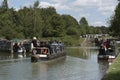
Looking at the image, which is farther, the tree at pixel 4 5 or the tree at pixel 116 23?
the tree at pixel 4 5

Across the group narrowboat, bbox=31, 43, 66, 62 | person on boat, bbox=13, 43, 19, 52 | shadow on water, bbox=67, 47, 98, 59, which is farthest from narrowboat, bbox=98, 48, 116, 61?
person on boat, bbox=13, 43, 19, 52

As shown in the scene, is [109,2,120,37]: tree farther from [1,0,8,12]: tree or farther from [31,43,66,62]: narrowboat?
[31,43,66,62]: narrowboat

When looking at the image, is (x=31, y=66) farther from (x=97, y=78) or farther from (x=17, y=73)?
(x=97, y=78)

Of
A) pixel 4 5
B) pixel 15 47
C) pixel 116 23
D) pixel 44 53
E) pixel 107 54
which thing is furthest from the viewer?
pixel 4 5

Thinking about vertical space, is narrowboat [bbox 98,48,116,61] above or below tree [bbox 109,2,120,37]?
below

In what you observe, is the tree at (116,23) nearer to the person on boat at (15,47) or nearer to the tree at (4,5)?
the person on boat at (15,47)

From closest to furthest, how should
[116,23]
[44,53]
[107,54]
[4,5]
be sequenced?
[44,53] < [107,54] < [116,23] < [4,5]

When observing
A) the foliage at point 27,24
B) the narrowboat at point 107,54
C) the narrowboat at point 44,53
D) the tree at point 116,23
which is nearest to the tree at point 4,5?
the foliage at point 27,24

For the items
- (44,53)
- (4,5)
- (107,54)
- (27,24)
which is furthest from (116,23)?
(44,53)

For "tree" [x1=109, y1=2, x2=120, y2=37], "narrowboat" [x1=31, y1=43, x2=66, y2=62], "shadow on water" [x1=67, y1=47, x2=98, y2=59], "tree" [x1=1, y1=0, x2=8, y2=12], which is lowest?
"shadow on water" [x1=67, y1=47, x2=98, y2=59]

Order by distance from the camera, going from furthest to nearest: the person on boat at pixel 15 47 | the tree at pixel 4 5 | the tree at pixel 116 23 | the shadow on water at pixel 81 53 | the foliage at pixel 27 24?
the tree at pixel 4 5 < the foliage at pixel 27 24 < the tree at pixel 116 23 < the person on boat at pixel 15 47 < the shadow on water at pixel 81 53

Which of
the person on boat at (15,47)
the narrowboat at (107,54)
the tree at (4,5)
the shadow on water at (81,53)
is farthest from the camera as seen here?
the tree at (4,5)

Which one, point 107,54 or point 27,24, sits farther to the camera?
point 27,24

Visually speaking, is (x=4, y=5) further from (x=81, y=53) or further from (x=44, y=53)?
(x=44, y=53)
